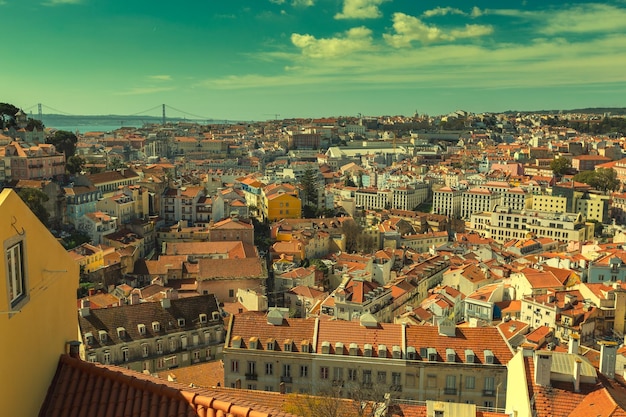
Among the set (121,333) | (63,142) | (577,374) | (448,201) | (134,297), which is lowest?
(448,201)

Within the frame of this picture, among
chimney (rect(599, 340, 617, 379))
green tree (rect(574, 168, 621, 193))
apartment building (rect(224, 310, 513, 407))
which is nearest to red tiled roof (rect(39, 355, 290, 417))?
chimney (rect(599, 340, 617, 379))

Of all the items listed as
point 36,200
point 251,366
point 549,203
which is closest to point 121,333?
point 251,366

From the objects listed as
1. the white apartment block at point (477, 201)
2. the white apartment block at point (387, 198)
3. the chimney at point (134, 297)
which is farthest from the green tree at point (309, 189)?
the chimney at point (134, 297)

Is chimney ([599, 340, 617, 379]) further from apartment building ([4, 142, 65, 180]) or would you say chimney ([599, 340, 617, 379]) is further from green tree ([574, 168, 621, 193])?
green tree ([574, 168, 621, 193])

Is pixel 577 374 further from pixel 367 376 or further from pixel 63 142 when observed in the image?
pixel 63 142

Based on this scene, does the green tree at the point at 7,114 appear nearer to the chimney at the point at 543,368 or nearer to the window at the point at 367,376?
the window at the point at 367,376

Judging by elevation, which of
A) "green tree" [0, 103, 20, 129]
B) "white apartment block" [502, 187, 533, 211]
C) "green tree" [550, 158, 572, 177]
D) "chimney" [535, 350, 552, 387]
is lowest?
"white apartment block" [502, 187, 533, 211]
